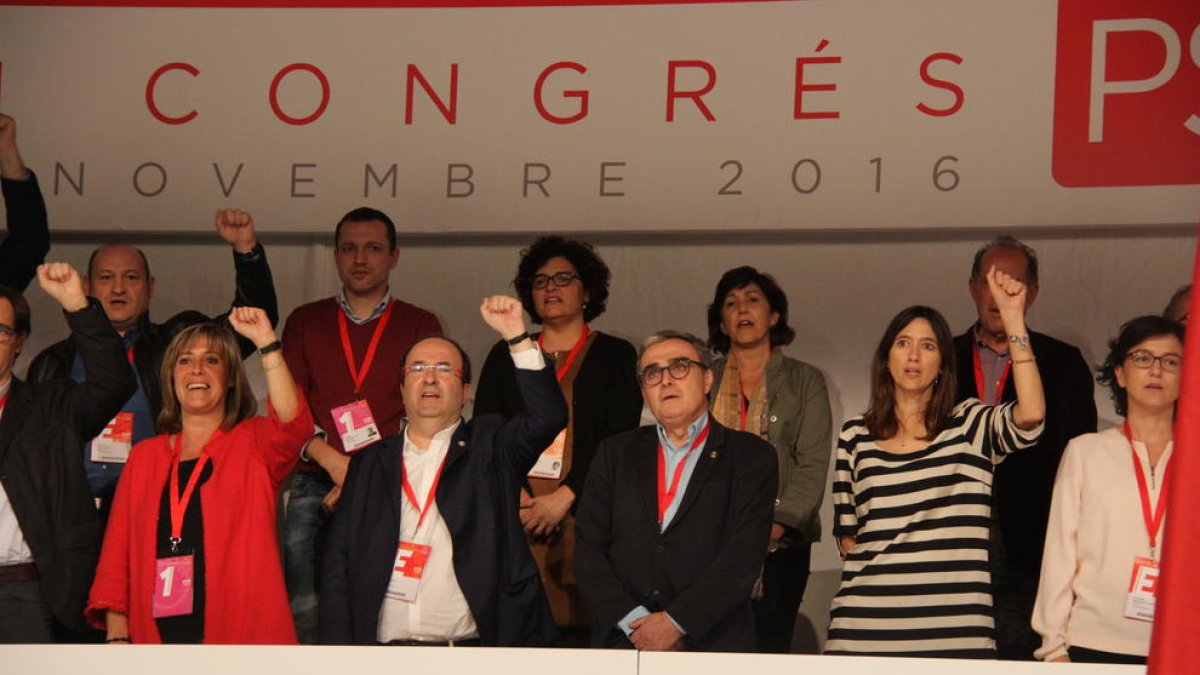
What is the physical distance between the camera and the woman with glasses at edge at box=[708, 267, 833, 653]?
4.04 metres

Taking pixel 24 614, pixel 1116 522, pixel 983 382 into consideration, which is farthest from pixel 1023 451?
pixel 24 614

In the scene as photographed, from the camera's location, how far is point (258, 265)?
4391 millimetres

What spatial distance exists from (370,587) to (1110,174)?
2.52 metres

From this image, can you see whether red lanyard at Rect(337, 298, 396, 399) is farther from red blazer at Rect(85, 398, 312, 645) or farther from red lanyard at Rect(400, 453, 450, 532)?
red lanyard at Rect(400, 453, 450, 532)

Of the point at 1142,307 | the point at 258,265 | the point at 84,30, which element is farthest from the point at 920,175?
the point at 84,30

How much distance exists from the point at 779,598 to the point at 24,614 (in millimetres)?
1838

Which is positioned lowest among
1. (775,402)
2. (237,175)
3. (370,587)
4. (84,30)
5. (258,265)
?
(370,587)

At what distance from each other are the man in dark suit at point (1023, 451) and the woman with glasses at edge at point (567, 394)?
91 cm

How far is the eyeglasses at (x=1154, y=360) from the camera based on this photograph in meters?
3.58

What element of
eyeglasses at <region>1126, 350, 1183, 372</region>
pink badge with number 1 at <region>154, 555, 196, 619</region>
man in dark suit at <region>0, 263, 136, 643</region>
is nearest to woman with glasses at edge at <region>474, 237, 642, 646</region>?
pink badge with number 1 at <region>154, 555, 196, 619</region>

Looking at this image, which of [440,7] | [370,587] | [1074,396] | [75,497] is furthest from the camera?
[440,7]

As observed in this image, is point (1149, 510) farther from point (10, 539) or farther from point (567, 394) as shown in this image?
point (10, 539)

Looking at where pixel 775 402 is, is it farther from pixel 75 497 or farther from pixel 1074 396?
pixel 75 497

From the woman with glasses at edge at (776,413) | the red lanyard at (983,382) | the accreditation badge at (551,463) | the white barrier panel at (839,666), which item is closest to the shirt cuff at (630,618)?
the woman with glasses at edge at (776,413)
